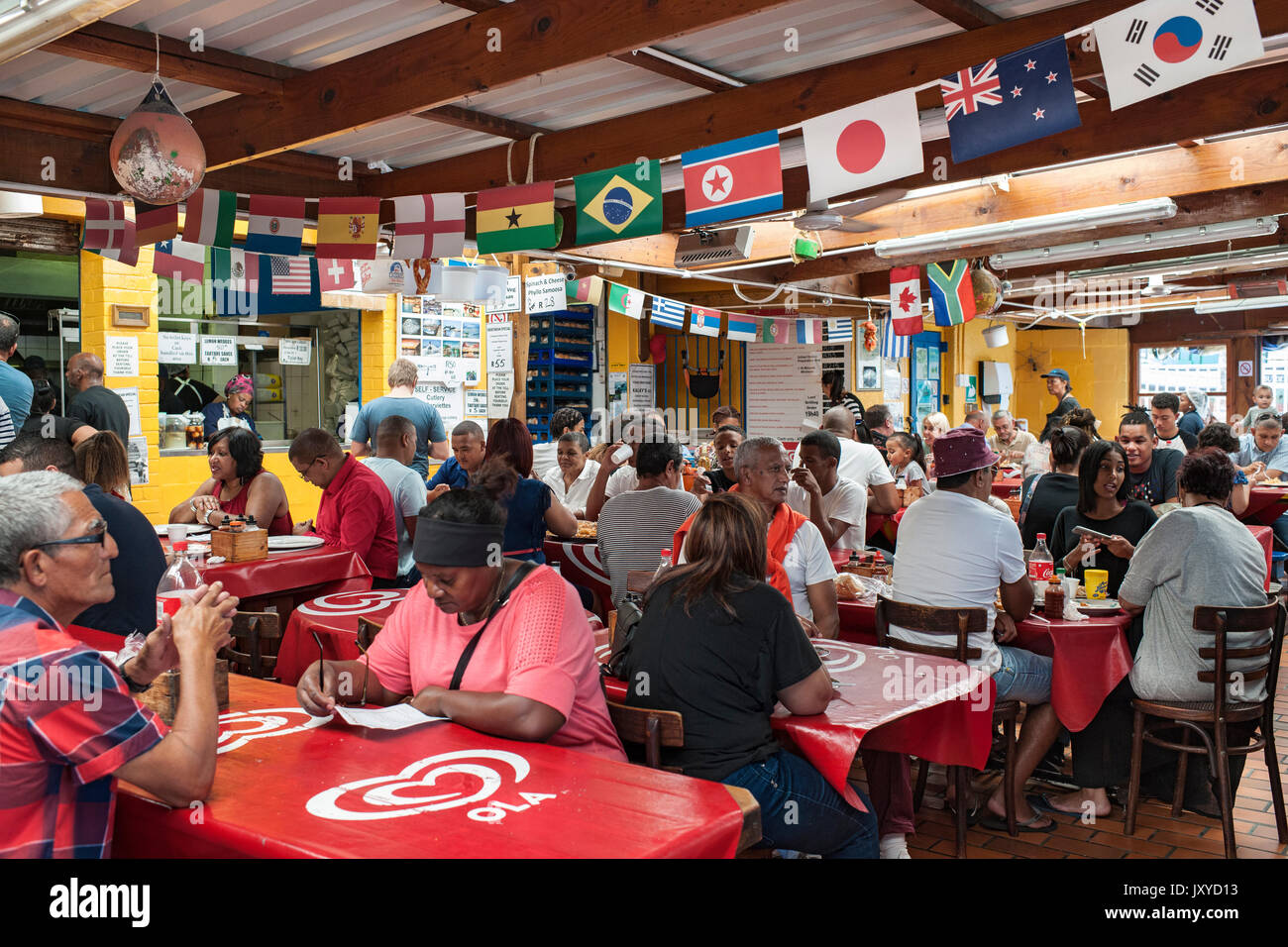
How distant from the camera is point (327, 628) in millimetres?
3906

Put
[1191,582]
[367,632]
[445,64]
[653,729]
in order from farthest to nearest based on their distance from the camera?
[445,64] < [1191,582] < [367,632] < [653,729]

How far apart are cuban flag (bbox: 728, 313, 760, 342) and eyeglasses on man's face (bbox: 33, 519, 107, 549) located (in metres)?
10.5

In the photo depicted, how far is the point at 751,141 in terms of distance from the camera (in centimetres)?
487

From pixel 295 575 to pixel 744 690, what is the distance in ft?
10.2

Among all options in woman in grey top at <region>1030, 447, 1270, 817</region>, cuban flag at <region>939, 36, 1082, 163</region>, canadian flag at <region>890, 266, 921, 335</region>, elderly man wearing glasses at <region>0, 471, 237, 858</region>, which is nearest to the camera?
elderly man wearing glasses at <region>0, 471, 237, 858</region>

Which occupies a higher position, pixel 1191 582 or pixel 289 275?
pixel 289 275

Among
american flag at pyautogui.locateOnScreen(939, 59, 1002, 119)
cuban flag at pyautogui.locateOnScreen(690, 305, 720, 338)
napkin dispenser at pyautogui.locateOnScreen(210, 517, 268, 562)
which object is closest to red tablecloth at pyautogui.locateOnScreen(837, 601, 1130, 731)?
american flag at pyautogui.locateOnScreen(939, 59, 1002, 119)

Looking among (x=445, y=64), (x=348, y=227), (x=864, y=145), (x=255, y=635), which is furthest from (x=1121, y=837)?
(x=348, y=227)

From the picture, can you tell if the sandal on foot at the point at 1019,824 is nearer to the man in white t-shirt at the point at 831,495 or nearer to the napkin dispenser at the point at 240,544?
the man in white t-shirt at the point at 831,495

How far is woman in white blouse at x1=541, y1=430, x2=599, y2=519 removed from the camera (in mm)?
7001

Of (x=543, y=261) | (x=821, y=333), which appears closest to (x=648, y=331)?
(x=821, y=333)

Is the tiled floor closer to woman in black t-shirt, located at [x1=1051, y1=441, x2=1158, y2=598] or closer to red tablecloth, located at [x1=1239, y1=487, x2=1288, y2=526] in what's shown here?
woman in black t-shirt, located at [x1=1051, y1=441, x2=1158, y2=598]

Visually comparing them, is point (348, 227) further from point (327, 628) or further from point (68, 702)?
point (68, 702)

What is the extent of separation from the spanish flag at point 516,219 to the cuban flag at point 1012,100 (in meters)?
2.52
